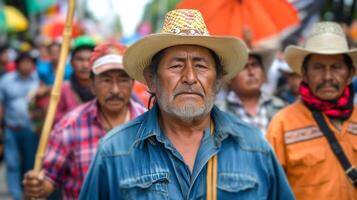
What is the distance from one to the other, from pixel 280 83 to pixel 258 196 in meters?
5.91

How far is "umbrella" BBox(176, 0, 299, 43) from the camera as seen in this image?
6.88 meters

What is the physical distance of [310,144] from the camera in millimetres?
5219

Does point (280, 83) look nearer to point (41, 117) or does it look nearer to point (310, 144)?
point (41, 117)

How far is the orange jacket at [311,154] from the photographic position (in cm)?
507

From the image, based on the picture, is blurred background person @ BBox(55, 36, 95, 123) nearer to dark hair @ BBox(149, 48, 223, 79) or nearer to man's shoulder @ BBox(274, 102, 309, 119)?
man's shoulder @ BBox(274, 102, 309, 119)

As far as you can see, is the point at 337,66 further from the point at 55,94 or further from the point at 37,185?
the point at 37,185

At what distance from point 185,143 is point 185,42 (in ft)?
1.71

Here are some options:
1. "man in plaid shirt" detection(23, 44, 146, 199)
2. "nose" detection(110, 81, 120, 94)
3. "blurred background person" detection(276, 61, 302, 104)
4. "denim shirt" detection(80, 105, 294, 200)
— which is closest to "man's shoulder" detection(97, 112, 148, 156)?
"denim shirt" detection(80, 105, 294, 200)

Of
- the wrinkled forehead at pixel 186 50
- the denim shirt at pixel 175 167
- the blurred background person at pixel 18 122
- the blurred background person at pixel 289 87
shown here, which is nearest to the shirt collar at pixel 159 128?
the denim shirt at pixel 175 167

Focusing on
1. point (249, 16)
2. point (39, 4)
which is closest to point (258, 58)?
point (249, 16)

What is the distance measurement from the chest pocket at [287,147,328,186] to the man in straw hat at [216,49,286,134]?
1562mm

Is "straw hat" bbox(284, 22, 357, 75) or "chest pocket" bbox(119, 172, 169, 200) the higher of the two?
"straw hat" bbox(284, 22, 357, 75)

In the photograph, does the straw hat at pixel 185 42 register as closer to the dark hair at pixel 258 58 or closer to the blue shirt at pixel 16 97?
the dark hair at pixel 258 58

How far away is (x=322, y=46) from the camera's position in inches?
214
